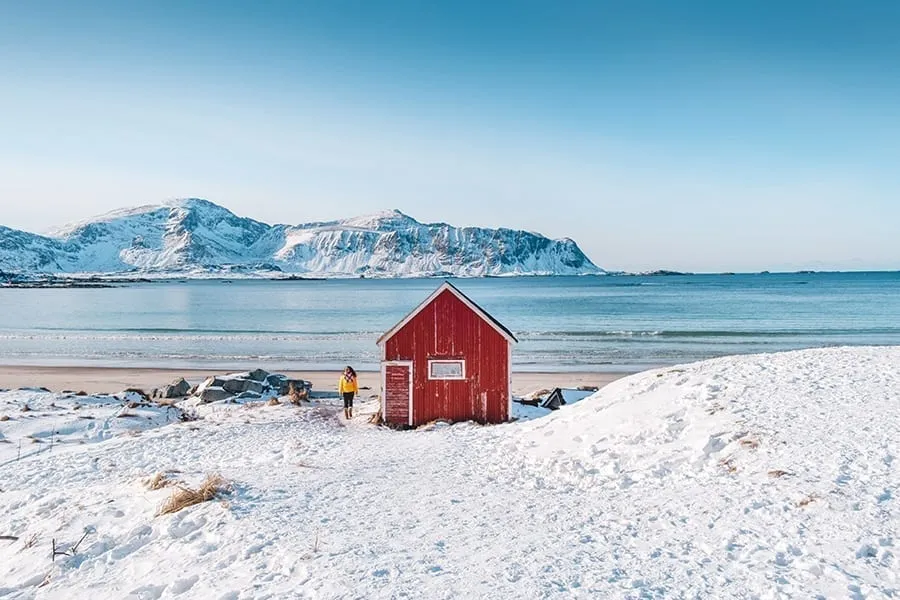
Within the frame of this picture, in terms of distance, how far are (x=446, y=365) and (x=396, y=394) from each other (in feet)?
6.38

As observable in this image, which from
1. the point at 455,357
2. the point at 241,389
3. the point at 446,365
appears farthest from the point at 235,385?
the point at 455,357

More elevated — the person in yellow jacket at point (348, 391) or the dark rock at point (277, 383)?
the person in yellow jacket at point (348, 391)

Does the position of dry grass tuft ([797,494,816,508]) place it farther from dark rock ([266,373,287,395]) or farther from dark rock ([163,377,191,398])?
dark rock ([163,377,191,398])

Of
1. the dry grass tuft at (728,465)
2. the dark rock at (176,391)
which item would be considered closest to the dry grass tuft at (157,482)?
the dry grass tuft at (728,465)

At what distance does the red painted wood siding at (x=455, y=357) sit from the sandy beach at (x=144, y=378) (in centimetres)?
946

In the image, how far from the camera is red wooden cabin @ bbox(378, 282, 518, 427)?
71.6 ft

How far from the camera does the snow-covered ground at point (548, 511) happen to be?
7.04 meters

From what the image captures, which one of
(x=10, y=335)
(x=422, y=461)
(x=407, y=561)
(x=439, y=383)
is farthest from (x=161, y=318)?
(x=407, y=561)

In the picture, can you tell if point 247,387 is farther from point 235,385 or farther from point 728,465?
point 728,465

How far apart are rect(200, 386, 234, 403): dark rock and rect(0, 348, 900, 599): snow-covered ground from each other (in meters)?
11.2

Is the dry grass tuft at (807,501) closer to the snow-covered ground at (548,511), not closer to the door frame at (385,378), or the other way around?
the snow-covered ground at (548,511)

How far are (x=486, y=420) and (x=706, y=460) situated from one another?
1123cm

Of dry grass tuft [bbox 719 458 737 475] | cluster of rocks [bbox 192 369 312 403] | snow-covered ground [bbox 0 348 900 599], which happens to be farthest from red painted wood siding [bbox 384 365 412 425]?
dry grass tuft [bbox 719 458 737 475]

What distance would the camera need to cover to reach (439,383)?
2194 centimetres
